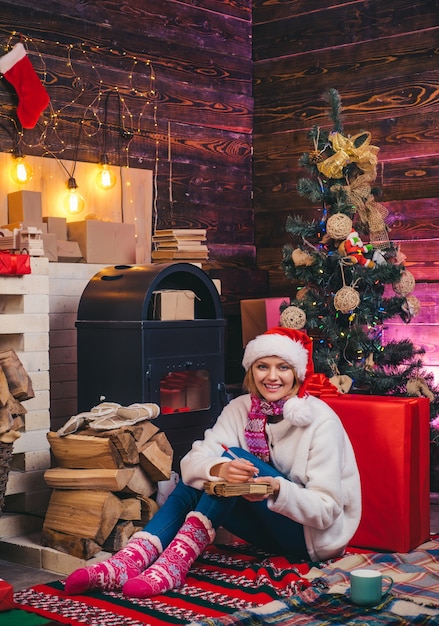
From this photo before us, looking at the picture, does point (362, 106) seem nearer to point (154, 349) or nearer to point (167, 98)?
point (167, 98)

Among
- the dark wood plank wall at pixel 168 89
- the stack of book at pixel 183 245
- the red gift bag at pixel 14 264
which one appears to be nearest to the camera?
the red gift bag at pixel 14 264

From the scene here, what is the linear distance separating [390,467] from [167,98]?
9.32ft

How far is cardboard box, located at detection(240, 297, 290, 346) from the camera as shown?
5.36m

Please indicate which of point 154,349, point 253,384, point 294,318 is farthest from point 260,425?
point 294,318

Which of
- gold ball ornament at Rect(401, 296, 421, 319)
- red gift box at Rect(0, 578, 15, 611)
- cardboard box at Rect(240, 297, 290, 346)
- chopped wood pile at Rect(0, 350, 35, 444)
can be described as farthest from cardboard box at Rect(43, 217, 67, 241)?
red gift box at Rect(0, 578, 15, 611)

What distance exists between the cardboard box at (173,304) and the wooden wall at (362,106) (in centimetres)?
147

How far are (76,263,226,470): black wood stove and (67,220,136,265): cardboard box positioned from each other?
9.4 inches

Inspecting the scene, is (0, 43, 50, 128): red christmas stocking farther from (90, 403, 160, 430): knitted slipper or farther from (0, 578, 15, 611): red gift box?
(0, 578, 15, 611): red gift box

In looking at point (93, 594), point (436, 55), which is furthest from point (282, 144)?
point (93, 594)

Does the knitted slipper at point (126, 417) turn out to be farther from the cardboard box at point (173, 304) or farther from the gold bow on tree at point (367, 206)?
the gold bow on tree at point (367, 206)

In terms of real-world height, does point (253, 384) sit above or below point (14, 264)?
below

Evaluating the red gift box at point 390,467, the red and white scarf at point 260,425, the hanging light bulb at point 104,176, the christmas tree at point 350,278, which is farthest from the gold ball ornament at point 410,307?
the hanging light bulb at point 104,176

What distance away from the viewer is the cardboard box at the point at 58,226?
4730 millimetres

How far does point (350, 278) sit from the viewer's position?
15.5 feet
